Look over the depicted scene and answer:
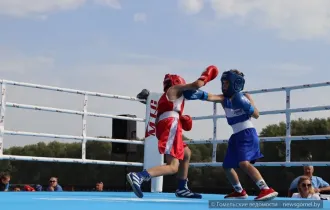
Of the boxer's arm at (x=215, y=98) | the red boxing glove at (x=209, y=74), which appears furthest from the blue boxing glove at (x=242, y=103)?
the red boxing glove at (x=209, y=74)

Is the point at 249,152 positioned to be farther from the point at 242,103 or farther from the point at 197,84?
the point at 197,84

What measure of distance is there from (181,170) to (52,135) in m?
2.98

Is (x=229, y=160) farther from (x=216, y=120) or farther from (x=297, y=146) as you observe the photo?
(x=297, y=146)

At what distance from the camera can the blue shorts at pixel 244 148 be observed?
→ 5.21m

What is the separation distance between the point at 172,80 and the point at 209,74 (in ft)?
1.40

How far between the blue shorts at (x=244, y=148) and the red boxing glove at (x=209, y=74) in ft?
1.80

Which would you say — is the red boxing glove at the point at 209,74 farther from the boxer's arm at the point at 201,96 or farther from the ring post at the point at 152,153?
the ring post at the point at 152,153

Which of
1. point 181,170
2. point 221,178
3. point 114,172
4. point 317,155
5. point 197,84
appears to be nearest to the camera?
point 197,84

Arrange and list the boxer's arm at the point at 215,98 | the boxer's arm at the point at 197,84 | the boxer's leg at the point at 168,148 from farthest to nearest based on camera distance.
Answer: the boxer's arm at the point at 215,98
the boxer's arm at the point at 197,84
the boxer's leg at the point at 168,148

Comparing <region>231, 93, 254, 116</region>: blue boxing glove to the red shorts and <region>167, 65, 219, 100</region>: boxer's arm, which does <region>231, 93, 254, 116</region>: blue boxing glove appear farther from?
the red shorts

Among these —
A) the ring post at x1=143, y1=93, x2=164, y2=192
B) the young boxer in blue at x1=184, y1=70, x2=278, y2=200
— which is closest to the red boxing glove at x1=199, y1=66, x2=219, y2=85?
the young boxer in blue at x1=184, y1=70, x2=278, y2=200

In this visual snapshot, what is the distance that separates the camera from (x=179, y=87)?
5.34m

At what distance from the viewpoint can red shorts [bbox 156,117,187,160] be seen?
5.24 metres

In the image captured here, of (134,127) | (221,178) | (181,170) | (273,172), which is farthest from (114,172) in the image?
(181,170)
